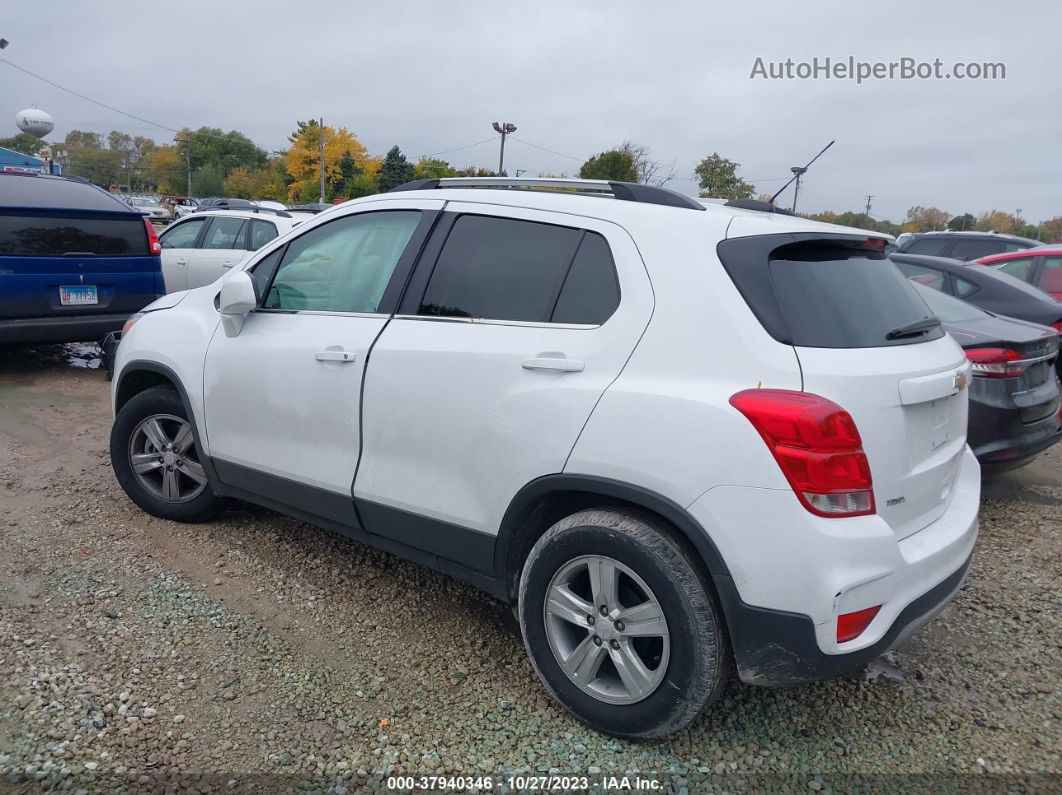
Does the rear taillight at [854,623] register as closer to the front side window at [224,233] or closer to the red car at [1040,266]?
the red car at [1040,266]

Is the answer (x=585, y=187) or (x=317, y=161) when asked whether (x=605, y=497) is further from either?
(x=317, y=161)

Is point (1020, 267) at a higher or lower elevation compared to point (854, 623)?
higher

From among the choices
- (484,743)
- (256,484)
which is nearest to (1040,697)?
(484,743)

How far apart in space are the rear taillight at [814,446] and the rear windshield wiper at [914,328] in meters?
0.53

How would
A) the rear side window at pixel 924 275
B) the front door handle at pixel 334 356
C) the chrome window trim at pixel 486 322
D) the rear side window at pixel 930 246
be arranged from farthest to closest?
the rear side window at pixel 930 246 → the rear side window at pixel 924 275 → the front door handle at pixel 334 356 → the chrome window trim at pixel 486 322

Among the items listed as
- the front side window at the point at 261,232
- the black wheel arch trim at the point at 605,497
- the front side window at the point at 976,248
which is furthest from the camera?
the front side window at the point at 976,248

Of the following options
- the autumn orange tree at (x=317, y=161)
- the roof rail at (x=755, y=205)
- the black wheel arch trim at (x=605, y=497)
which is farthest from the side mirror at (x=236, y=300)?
the autumn orange tree at (x=317, y=161)

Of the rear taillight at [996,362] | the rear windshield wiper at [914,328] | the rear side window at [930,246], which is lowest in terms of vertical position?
the rear taillight at [996,362]

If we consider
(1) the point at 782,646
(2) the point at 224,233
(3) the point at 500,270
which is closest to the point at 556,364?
(3) the point at 500,270

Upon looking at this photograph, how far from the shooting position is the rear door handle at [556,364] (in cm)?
256

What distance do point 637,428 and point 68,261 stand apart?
6390mm

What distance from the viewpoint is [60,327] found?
6773 millimetres

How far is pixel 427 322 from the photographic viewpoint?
303 centimetres

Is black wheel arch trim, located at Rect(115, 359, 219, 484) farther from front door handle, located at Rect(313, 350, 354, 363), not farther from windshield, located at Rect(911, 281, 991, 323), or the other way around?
windshield, located at Rect(911, 281, 991, 323)
